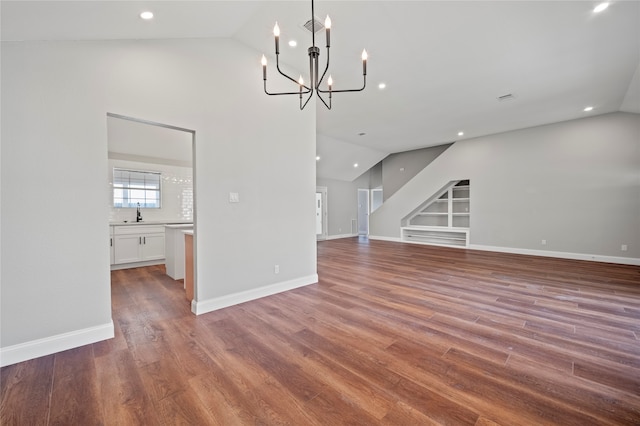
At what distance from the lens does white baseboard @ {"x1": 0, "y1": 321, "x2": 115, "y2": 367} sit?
6.61 ft

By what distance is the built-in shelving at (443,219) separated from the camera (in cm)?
811

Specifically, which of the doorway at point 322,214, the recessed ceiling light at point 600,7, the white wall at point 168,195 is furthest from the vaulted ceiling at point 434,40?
the doorway at point 322,214

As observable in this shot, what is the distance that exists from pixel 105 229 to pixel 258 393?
2.03m

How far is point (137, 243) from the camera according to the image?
5.18 metres

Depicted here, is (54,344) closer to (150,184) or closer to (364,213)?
(150,184)

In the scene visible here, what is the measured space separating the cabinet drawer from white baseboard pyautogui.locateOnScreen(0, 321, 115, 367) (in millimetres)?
3179

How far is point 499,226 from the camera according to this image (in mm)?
7016

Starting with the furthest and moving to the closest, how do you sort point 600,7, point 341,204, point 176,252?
point 341,204, point 176,252, point 600,7

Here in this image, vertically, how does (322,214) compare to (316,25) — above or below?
below

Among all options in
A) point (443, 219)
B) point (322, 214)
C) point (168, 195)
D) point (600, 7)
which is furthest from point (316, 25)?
point (443, 219)

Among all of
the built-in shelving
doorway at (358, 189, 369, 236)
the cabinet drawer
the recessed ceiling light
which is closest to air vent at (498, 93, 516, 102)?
the recessed ceiling light

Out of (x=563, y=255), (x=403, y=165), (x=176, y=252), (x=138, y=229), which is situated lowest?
(x=563, y=255)

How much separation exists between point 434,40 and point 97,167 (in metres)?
3.88

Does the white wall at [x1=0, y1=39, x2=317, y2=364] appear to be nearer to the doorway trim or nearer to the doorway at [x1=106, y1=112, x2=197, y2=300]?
the doorway at [x1=106, y1=112, x2=197, y2=300]
